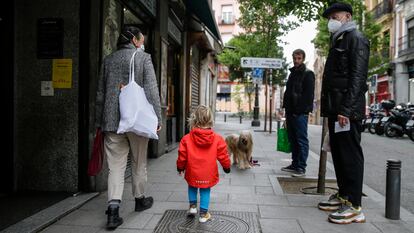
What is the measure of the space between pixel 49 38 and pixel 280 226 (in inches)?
140

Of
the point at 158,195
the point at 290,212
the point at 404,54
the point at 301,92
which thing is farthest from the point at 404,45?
the point at 158,195

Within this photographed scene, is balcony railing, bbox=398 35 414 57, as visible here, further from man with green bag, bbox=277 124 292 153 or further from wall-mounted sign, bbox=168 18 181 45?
man with green bag, bbox=277 124 292 153

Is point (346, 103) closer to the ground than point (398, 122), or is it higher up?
higher up

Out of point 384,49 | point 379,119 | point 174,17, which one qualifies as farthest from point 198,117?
point 384,49

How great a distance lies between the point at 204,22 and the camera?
11.4 metres

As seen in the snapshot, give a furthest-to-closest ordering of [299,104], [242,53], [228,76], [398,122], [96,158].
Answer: [228,76], [242,53], [398,122], [299,104], [96,158]

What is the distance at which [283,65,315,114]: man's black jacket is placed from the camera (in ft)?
22.8

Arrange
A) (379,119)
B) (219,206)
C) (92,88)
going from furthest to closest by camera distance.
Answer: (379,119), (92,88), (219,206)

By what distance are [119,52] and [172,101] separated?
23.0 feet

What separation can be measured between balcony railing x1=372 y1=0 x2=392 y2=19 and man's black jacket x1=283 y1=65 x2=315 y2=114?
94.0 ft

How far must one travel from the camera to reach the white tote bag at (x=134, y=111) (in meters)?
3.95

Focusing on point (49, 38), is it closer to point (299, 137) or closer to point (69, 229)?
point (69, 229)

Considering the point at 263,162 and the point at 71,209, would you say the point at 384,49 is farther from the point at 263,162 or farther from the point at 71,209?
the point at 71,209

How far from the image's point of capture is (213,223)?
4.12 metres
